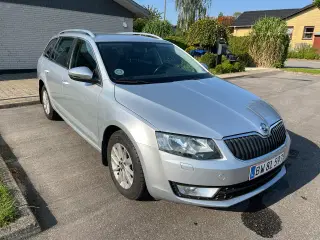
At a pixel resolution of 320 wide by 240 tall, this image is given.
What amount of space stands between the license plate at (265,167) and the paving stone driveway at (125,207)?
495 millimetres

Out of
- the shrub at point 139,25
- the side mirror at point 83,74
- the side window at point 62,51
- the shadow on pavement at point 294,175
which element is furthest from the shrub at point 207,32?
the side mirror at point 83,74

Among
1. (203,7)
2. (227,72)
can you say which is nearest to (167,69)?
(227,72)

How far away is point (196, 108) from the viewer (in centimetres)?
271

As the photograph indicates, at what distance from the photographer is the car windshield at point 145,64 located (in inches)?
130

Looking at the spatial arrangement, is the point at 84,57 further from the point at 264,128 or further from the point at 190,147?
the point at 264,128

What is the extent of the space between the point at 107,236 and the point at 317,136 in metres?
4.36

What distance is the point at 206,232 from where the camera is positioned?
8.25 ft

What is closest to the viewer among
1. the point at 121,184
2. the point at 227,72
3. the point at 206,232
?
the point at 206,232

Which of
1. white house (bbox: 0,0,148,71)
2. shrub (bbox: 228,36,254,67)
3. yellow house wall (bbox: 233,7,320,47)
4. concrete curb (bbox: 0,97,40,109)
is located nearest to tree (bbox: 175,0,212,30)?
yellow house wall (bbox: 233,7,320,47)

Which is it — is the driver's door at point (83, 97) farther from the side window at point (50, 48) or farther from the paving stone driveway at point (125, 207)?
the side window at point (50, 48)

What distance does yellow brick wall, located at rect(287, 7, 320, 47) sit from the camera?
36844 millimetres

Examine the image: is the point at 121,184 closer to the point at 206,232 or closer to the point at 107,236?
the point at 107,236

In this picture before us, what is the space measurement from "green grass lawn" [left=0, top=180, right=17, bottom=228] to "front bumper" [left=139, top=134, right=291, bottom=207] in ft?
4.06

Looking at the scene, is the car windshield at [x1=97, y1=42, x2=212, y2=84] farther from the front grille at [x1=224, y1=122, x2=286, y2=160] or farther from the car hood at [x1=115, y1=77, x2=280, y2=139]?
the front grille at [x1=224, y1=122, x2=286, y2=160]
